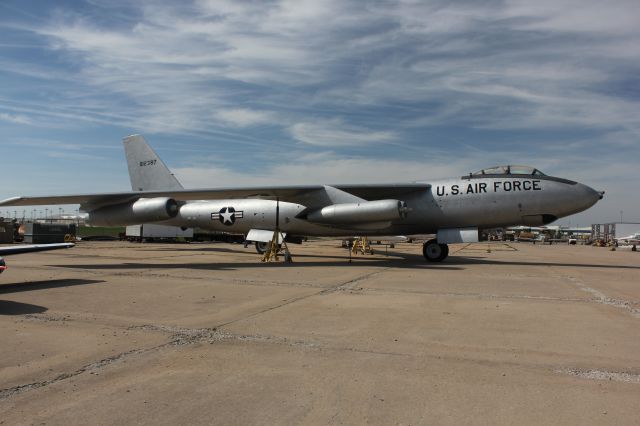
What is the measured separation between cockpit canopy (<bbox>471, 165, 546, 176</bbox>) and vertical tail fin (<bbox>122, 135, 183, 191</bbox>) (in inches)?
574

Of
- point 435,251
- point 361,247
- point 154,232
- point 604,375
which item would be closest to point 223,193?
point 435,251

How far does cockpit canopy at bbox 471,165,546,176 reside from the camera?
587 inches

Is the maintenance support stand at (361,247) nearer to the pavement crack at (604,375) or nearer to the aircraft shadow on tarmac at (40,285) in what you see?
the aircraft shadow on tarmac at (40,285)

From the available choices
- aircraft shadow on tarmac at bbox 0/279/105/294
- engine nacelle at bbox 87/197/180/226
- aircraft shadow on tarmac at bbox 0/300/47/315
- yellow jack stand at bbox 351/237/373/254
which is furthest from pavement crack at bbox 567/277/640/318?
yellow jack stand at bbox 351/237/373/254

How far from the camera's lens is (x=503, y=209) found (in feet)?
48.7

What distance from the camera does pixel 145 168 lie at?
21969 millimetres

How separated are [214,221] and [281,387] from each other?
1777cm

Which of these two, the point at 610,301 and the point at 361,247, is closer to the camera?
the point at 610,301

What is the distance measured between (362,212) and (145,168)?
41.4 feet

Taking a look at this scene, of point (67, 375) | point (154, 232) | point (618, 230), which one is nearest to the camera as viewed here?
point (67, 375)

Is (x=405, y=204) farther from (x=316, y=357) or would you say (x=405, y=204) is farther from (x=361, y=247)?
(x=316, y=357)

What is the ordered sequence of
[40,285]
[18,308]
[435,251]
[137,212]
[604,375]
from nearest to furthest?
[604,375], [18,308], [40,285], [137,212], [435,251]

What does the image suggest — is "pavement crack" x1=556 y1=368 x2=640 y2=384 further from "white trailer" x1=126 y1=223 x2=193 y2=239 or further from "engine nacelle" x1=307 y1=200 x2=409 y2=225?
"white trailer" x1=126 y1=223 x2=193 y2=239

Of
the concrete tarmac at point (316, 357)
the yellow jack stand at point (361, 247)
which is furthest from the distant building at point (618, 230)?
the concrete tarmac at point (316, 357)
